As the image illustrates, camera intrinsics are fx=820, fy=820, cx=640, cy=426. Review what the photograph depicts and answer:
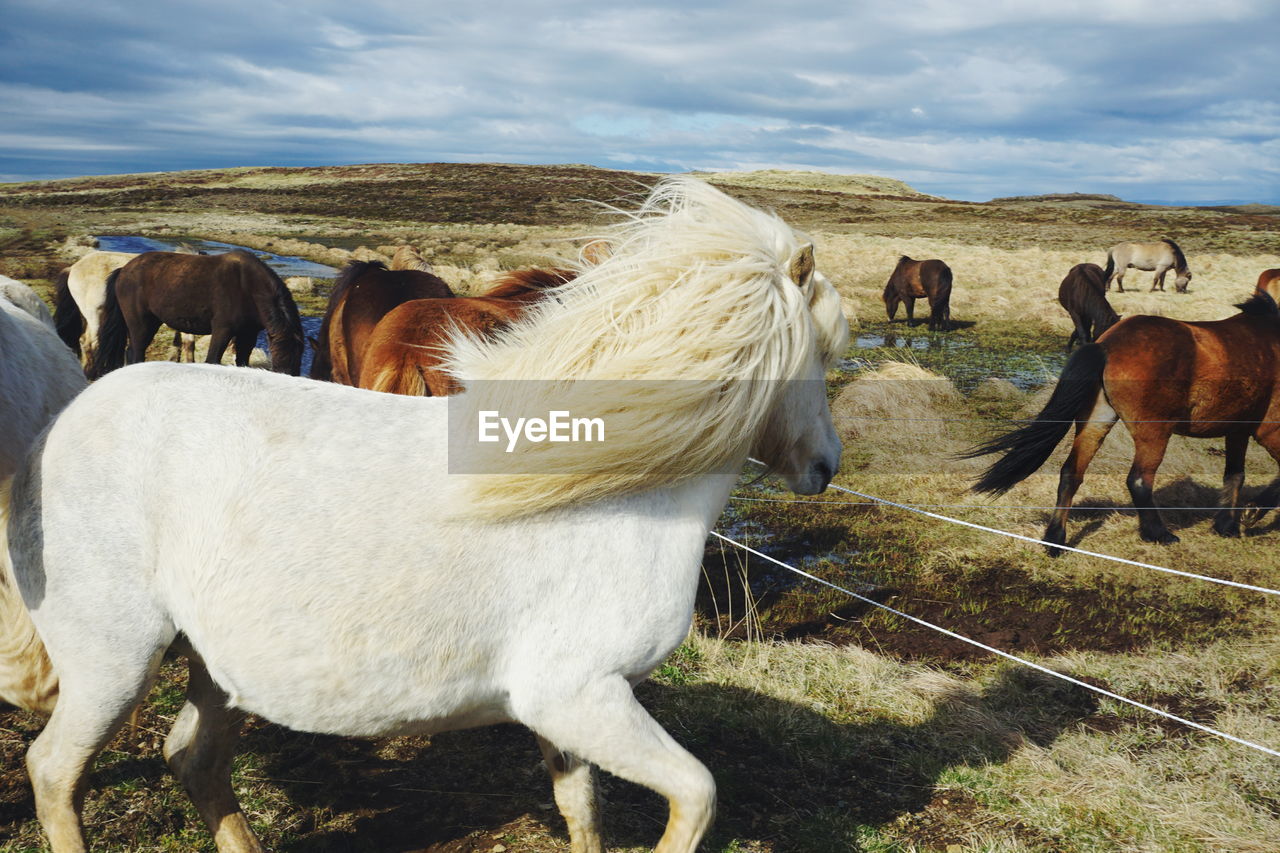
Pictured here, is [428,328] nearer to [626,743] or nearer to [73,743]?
[73,743]

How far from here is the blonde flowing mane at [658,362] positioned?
210cm

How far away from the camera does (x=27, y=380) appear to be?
316cm

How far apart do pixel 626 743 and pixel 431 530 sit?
731 millimetres

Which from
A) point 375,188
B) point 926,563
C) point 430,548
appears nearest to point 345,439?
point 430,548

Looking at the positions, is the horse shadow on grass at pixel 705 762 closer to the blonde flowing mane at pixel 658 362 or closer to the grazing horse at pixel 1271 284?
the blonde flowing mane at pixel 658 362

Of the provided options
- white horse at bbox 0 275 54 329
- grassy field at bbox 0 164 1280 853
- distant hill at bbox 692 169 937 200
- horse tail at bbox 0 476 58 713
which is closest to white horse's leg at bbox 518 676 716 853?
grassy field at bbox 0 164 1280 853

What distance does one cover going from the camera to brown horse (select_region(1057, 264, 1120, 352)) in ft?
52.7

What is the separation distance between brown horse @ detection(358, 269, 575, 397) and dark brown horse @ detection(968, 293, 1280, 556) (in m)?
3.96

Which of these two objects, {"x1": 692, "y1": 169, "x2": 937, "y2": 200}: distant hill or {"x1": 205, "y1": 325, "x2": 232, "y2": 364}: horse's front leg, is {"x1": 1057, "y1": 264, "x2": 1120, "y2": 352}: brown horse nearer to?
{"x1": 205, "y1": 325, "x2": 232, "y2": 364}: horse's front leg

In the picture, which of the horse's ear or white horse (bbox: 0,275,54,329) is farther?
white horse (bbox: 0,275,54,329)

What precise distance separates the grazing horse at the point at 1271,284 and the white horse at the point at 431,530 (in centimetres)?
1319

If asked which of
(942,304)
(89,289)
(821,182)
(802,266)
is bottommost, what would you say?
(89,289)

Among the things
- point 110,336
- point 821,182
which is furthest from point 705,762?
point 821,182

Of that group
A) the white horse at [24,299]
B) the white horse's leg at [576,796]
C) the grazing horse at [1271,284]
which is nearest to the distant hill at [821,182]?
the grazing horse at [1271,284]
